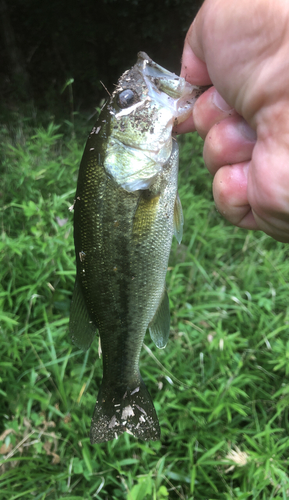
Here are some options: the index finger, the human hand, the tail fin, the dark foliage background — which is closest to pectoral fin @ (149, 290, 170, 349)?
the tail fin

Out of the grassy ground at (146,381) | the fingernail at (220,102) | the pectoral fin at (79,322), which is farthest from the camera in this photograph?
the grassy ground at (146,381)

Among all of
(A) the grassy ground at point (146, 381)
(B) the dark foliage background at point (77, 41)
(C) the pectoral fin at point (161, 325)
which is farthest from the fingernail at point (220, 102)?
(B) the dark foliage background at point (77, 41)

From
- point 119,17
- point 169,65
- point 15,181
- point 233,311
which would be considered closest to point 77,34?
point 119,17

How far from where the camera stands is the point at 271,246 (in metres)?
3.38

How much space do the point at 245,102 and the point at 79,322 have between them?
121cm

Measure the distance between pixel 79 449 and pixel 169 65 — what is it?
5626mm

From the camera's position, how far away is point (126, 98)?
1.31 m

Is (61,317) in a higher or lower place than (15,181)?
A: lower

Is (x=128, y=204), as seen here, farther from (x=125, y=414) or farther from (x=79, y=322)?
(x=125, y=414)

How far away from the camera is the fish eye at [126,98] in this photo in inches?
51.6

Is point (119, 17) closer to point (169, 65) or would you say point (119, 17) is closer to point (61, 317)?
point (169, 65)

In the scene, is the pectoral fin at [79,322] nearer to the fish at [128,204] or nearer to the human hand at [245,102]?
the fish at [128,204]

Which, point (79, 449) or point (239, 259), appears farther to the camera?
point (239, 259)

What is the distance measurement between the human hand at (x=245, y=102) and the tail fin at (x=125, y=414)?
43.7 inches
